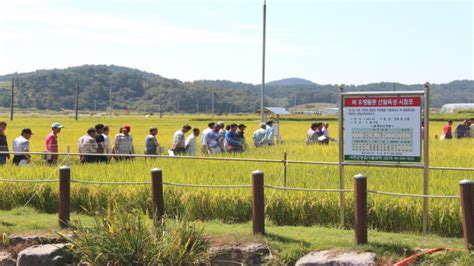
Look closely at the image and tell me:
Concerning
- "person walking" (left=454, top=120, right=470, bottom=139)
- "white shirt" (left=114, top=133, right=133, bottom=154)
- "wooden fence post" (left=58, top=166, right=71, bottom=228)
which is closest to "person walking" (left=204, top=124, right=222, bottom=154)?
"white shirt" (left=114, top=133, right=133, bottom=154)

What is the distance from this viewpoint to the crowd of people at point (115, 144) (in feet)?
45.3

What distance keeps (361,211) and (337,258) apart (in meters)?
0.75

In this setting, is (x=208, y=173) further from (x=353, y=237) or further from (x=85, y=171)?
(x=353, y=237)

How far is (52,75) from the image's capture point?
14650cm

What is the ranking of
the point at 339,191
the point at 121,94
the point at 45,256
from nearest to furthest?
the point at 45,256, the point at 339,191, the point at 121,94

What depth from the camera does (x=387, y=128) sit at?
872cm

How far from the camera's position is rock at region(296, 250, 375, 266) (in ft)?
24.1

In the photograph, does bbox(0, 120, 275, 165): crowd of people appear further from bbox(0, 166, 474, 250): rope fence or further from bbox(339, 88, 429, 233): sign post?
bbox(339, 88, 429, 233): sign post

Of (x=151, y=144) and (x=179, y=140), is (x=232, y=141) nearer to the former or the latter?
(x=179, y=140)

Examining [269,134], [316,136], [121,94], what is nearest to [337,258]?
[269,134]

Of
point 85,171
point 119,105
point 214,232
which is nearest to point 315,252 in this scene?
point 214,232

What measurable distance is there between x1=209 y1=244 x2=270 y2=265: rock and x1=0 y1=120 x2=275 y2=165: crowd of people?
4348 mm

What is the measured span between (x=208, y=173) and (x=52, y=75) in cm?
14117

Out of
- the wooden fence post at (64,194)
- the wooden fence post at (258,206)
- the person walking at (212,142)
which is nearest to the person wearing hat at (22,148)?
the wooden fence post at (64,194)
